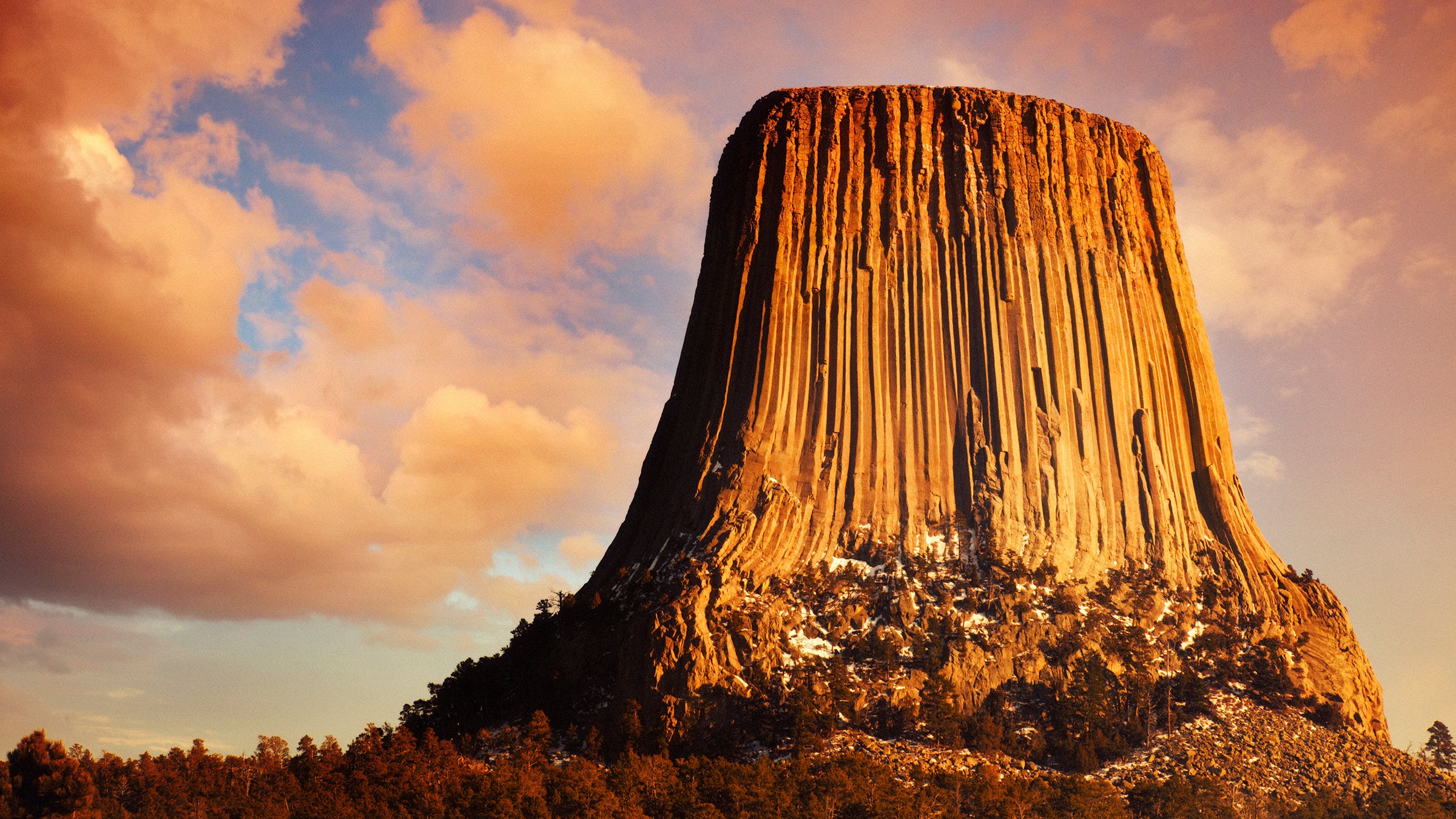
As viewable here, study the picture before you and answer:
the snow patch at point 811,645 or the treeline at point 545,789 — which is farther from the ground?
the snow patch at point 811,645

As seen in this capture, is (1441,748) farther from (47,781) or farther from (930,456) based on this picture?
(47,781)

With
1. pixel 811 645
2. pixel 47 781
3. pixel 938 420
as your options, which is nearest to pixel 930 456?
pixel 938 420

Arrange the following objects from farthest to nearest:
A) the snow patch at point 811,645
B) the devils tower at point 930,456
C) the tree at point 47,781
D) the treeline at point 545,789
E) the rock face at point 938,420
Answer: the rock face at point 938,420 → the devils tower at point 930,456 → the snow patch at point 811,645 → the tree at point 47,781 → the treeline at point 545,789

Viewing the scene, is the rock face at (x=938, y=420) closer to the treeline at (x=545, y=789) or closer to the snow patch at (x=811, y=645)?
the snow patch at (x=811, y=645)

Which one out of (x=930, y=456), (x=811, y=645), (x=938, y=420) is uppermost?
(x=938, y=420)

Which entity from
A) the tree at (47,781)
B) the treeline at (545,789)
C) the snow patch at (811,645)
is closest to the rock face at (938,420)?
the snow patch at (811,645)

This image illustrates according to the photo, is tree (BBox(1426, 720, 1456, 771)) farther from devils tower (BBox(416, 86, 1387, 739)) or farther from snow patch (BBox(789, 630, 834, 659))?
snow patch (BBox(789, 630, 834, 659))
